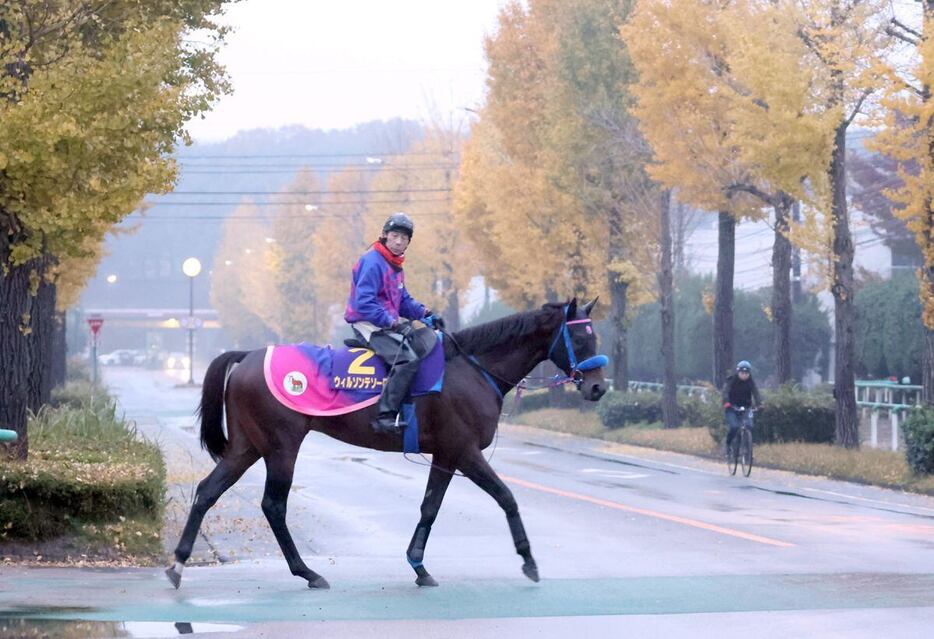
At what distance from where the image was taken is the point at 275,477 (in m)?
11.3

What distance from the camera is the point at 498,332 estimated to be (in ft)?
38.2

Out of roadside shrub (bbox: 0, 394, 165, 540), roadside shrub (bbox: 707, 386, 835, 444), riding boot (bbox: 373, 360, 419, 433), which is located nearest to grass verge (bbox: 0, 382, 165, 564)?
roadside shrub (bbox: 0, 394, 165, 540)

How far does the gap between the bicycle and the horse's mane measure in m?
14.5

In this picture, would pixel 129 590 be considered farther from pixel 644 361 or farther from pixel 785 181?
pixel 644 361

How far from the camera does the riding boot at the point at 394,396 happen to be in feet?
36.2

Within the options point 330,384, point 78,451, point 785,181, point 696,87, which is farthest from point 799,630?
point 696,87

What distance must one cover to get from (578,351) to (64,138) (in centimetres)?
482

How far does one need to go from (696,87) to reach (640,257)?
789cm

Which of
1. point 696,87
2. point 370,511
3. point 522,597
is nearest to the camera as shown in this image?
point 522,597

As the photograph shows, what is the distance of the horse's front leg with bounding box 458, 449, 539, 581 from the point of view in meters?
11.1

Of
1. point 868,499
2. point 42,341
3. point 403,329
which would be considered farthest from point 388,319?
point 42,341

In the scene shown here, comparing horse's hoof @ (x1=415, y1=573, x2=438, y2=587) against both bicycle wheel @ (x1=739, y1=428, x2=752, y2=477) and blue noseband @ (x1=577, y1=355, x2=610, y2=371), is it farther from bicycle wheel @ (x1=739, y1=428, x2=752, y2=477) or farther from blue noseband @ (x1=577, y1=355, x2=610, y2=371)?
bicycle wheel @ (x1=739, y1=428, x2=752, y2=477)

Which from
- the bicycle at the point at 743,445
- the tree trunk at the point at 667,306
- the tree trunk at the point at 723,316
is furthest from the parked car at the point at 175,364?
the bicycle at the point at 743,445

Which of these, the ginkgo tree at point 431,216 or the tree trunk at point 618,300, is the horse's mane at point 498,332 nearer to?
the tree trunk at point 618,300
